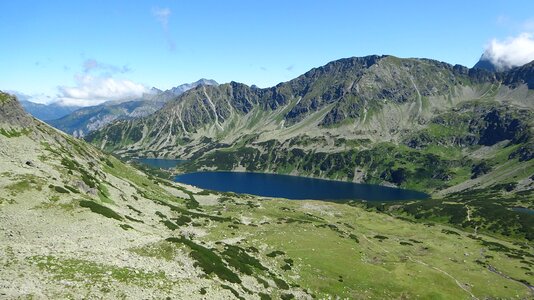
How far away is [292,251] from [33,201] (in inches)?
1781

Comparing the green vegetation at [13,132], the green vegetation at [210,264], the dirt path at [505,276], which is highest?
the green vegetation at [13,132]

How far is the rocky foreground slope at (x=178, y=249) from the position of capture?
37125mm

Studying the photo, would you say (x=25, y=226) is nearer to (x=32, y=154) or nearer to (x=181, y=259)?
(x=181, y=259)

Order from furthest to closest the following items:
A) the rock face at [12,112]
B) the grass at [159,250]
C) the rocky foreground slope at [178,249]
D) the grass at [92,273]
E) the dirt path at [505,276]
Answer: the rock face at [12,112]
the dirt path at [505,276]
the grass at [159,250]
the rocky foreground slope at [178,249]
the grass at [92,273]

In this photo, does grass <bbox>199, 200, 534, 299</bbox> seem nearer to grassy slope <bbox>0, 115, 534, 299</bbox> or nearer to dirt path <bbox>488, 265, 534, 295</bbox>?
grassy slope <bbox>0, 115, 534, 299</bbox>

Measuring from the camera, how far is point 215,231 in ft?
289

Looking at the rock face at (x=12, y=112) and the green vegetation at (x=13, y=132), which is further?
the rock face at (x=12, y=112)

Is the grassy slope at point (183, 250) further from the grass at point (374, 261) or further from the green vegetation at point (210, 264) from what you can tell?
the grass at point (374, 261)

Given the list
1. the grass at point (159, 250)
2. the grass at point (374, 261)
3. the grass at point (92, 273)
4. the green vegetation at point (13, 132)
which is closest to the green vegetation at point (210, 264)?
the grass at point (159, 250)

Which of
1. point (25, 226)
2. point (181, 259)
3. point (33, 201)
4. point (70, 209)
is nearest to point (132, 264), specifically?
point (181, 259)

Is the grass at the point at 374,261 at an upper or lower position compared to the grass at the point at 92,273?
lower

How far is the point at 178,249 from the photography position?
4781 centimetres

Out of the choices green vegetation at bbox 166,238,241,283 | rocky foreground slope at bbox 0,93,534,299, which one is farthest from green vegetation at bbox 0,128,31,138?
green vegetation at bbox 166,238,241,283

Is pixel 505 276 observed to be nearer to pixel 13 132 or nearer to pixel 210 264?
pixel 210 264
